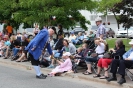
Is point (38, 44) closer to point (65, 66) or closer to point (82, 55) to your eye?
point (65, 66)

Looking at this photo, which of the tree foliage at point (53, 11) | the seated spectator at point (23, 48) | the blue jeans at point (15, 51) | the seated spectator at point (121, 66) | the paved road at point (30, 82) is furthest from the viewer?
the blue jeans at point (15, 51)

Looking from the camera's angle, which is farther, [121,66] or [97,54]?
[97,54]

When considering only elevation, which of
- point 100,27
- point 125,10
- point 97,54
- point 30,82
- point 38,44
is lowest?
point 30,82

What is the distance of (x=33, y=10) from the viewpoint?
1608 centimetres

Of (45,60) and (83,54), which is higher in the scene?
(83,54)

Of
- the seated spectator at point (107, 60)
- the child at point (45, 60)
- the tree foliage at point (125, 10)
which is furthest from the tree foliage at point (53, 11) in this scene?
the tree foliage at point (125, 10)

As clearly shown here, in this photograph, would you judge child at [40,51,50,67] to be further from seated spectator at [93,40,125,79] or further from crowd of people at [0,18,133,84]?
seated spectator at [93,40,125,79]

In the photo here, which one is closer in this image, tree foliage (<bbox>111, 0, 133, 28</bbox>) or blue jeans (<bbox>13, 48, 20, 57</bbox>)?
blue jeans (<bbox>13, 48, 20, 57</bbox>)

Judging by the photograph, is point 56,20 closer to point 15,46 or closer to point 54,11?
point 54,11

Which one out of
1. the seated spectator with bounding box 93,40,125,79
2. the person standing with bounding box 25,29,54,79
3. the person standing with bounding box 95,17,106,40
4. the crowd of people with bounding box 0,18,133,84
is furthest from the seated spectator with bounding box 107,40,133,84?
the person standing with bounding box 25,29,54,79

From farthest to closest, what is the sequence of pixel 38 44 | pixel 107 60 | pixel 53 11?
pixel 53 11 → pixel 38 44 → pixel 107 60

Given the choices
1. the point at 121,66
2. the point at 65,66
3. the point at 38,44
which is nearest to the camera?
the point at 121,66

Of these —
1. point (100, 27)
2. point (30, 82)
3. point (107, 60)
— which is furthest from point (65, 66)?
point (107, 60)

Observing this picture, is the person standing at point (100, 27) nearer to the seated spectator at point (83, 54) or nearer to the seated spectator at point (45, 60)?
the seated spectator at point (83, 54)
